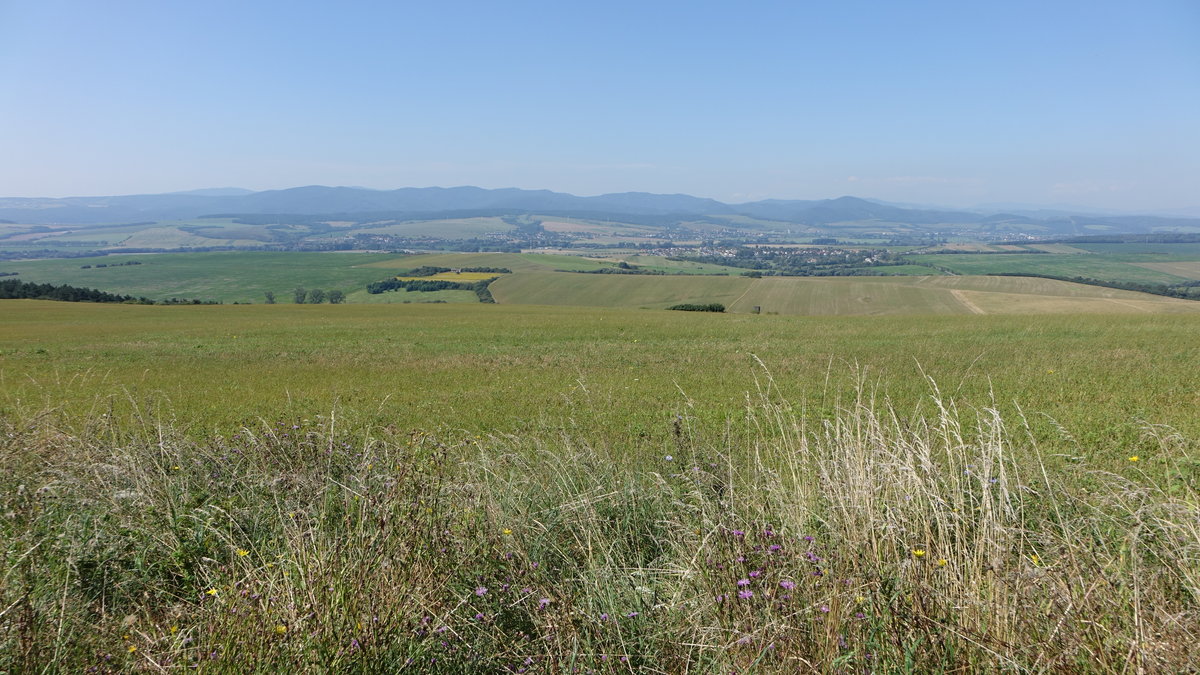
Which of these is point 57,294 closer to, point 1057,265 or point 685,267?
point 685,267

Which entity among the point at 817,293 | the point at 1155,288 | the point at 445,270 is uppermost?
the point at 445,270

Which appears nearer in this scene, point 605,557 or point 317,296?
point 605,557

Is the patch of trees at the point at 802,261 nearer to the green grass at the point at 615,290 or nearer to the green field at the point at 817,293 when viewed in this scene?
the green field at the point at 817,293

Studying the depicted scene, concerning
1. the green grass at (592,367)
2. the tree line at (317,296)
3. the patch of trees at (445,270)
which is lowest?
the tree line at (317,296)

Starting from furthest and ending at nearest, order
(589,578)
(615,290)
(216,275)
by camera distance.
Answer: (216,275) < (615,290) < (589,578)

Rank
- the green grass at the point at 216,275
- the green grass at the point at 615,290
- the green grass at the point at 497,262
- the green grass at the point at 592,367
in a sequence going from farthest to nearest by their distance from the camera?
the green grass at the point at 497,262 < the green grass at the point at 216,275 < the green grass at the point at 615,290 < the green grass at the point at 592,367

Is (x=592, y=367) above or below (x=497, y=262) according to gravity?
above

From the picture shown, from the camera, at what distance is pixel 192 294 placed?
102 m

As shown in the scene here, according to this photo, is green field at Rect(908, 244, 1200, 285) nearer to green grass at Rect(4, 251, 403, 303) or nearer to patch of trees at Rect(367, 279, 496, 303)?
patch of trees at Rect(367, 279, 496, 303)

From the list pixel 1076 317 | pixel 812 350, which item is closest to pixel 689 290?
pixel 1076 317

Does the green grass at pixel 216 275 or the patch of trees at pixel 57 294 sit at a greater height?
the patch of trees at pixel 57 294

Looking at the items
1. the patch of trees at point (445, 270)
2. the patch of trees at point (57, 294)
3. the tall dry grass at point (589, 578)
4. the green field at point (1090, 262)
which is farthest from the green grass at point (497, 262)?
the tall dry grass at point (589, 578)

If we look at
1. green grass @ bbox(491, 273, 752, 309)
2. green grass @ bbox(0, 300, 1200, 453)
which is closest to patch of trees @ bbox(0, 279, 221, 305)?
green grass @ bbox(0, 300, 1200, 453)

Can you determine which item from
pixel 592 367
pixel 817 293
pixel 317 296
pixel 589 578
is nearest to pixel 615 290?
pixel 817 293
